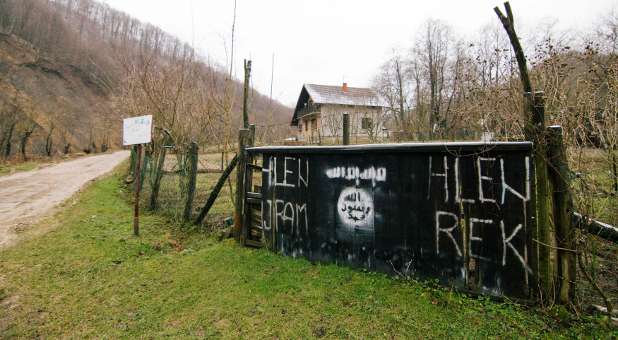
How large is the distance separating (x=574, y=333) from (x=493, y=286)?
65cm

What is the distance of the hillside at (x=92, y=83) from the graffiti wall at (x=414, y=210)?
8.95ft

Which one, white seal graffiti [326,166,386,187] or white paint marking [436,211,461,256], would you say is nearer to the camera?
white paint marking [436,211,461,256]

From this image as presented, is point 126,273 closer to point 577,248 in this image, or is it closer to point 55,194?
point 577,248

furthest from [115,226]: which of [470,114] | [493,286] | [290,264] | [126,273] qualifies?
[470,114]

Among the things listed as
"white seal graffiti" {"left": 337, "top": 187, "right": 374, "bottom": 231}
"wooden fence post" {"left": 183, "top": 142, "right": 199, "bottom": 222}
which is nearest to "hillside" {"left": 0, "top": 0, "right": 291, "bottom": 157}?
"wooden fence post" {"left": 183, "top": 142, "right": 199, "bottom": 222}

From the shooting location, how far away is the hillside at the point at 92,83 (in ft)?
24.9

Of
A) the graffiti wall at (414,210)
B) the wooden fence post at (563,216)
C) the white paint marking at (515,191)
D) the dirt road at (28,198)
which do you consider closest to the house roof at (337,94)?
the dirt road at (28,198)

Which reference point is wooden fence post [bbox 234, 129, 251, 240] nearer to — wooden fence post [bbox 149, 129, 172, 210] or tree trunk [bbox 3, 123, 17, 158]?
wooden fence post [bbox 149, 129, 172, 210]

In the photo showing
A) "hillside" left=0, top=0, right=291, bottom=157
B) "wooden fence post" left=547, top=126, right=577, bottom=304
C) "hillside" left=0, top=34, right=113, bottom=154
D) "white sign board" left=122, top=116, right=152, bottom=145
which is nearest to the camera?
"wooden fence post" left=547, top=126, right=577, bottom=304

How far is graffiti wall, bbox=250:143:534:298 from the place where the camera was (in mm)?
2963

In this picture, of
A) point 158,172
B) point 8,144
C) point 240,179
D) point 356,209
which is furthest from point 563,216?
point 8,144

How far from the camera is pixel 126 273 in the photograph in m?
4.35

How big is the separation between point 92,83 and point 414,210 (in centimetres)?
6016

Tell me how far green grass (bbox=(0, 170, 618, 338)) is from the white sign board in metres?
1.92
